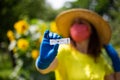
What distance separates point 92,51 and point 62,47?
23cm

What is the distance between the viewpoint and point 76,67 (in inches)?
125

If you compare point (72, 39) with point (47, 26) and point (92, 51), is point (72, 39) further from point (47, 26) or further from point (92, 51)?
point (47, 26)

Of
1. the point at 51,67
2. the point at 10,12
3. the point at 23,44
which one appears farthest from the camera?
the point at 10,12

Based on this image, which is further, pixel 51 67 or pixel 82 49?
pixel 82 49

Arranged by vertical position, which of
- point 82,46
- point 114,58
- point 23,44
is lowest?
point 23,44

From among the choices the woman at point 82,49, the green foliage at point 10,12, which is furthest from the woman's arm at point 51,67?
the green foliage at point 10,12

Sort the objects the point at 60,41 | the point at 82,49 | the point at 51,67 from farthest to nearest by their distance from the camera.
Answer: the point at 82,49, the point at 51,67, the point at 60,41

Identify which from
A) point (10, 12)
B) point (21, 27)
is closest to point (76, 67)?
point (21, 27)

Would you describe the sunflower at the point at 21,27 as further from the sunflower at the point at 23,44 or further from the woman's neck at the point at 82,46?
the woman's neck at the point at 82,46

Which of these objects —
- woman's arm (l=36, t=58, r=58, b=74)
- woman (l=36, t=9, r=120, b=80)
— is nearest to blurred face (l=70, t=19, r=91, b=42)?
woman (l=36, t=9, r=120, b=80)

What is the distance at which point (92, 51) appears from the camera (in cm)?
331

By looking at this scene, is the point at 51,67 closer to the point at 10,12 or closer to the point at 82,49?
the point at 82,49

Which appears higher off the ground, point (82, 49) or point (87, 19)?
point (87, 19)

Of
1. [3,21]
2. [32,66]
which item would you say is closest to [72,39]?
[32,66]
